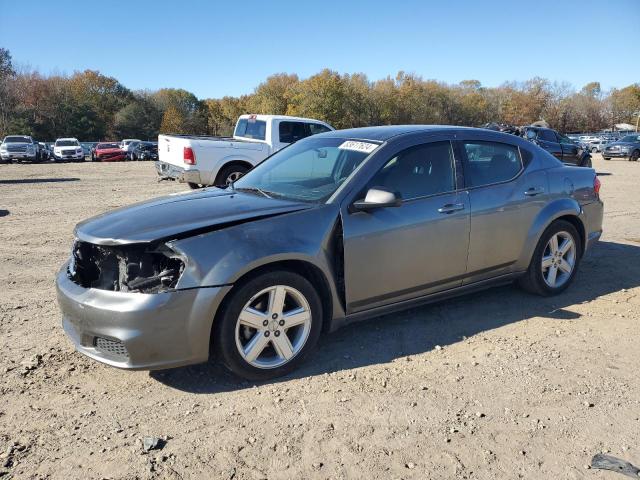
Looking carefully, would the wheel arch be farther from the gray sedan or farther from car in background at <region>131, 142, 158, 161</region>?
car in background at <region>131, 142, 158, 161</region>

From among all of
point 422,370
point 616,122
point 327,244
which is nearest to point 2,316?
point 327,244

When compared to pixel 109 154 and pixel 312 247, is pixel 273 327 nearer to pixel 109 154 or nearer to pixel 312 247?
pixel 312 247

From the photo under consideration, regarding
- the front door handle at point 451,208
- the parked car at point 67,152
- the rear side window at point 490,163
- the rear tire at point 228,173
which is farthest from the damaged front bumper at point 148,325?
the parked car at point 67,152

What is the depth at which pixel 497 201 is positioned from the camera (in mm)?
4598

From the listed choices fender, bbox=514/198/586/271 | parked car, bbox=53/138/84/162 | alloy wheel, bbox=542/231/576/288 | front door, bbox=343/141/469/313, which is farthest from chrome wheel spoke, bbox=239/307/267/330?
parked car, bbox=53/138/84/162

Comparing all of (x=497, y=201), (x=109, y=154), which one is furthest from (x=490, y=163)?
(x=109, y=154)

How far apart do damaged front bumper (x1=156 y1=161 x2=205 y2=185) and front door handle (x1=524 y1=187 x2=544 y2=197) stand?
8075mm

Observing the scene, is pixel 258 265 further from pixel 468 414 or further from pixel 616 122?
pixel 616 122

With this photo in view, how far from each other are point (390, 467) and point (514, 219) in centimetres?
280

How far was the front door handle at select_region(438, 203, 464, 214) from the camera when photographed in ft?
13.9

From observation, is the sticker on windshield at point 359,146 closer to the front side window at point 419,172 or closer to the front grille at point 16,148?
the front side window at point 419,172

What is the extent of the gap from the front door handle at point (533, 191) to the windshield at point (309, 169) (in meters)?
1.63

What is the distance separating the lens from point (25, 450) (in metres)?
2.80

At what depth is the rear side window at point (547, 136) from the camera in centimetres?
2139
